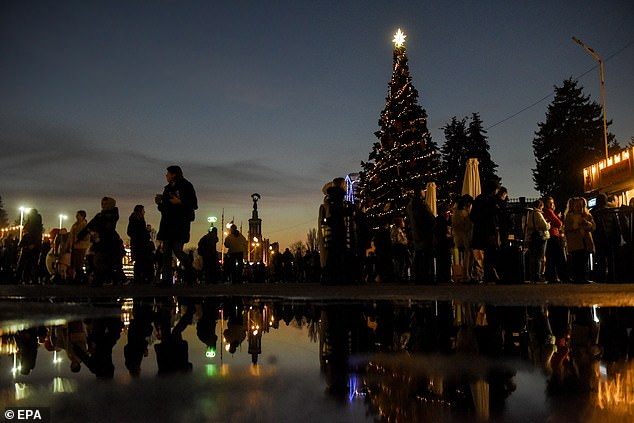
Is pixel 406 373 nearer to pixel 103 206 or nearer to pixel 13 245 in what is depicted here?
pixel 103 206

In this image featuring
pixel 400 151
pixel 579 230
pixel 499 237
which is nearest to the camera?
pixel 499 237

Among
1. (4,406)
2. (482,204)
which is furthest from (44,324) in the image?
(482,204)

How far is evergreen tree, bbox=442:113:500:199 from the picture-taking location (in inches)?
2591

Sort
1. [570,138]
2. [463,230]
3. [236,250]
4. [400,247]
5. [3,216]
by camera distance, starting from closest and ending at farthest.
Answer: [463,230] < [400,247] < [236,250] < [570,138] < [3,216]

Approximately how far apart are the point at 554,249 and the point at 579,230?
1796 mm

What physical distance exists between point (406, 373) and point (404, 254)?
46.6 feet

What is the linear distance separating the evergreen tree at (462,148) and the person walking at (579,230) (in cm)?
5274

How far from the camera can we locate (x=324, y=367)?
97.7 inches

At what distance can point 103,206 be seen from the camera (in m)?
12.4

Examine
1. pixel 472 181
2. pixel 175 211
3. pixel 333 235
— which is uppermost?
pixel 472 181

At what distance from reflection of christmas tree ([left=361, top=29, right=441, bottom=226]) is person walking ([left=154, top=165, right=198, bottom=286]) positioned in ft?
83.3

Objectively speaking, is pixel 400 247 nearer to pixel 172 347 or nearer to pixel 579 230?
pixel 579 230

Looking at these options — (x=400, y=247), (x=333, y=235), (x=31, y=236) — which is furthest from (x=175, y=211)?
(x=400, y=247)

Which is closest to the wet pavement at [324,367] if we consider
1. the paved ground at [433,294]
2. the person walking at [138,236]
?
the paved ground at [433,294]
